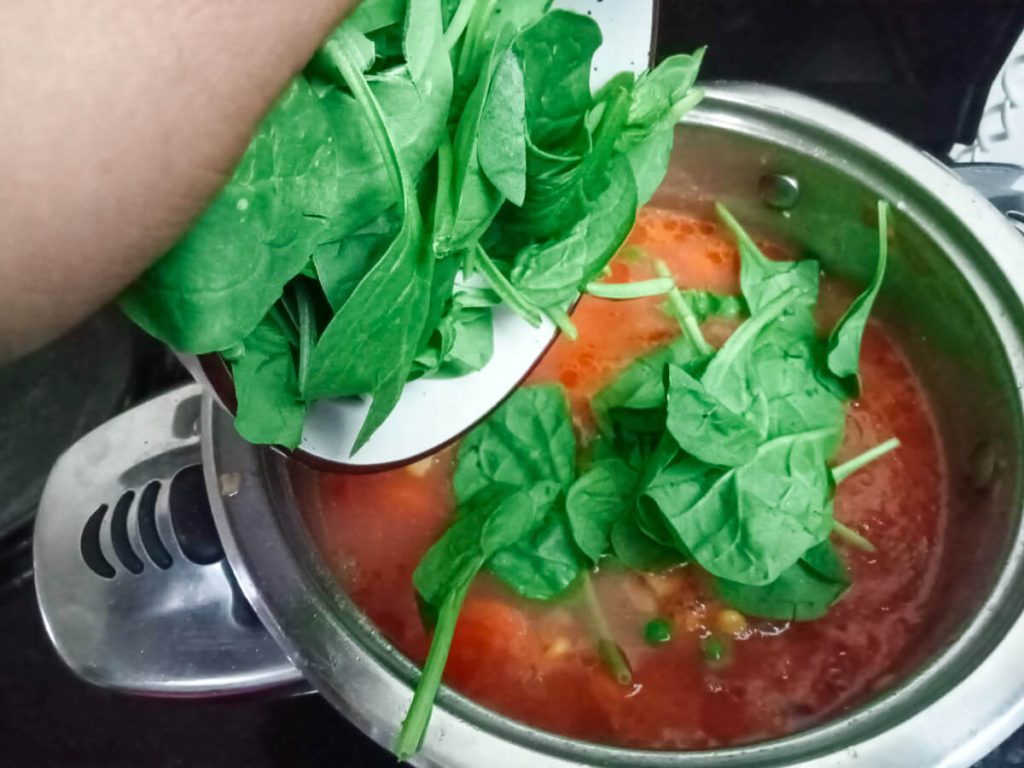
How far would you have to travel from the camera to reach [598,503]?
782 mm

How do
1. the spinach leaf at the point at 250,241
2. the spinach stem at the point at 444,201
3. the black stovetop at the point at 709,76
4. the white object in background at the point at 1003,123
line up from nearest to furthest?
the spinach leaf at the point at 250,241 < the spinach stem at the point at 444,201 < the black stovetop at the point at 709,76 < the white object in background at the point at 1003,123

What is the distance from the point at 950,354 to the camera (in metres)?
0.85

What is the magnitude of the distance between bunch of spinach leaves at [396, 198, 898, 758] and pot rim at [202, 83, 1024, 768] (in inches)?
2.2

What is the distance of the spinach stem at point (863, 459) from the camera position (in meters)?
0.83

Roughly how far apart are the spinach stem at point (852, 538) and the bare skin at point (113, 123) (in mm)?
657

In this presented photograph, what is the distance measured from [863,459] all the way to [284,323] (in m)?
0.53

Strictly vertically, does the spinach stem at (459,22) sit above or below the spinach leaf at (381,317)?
above

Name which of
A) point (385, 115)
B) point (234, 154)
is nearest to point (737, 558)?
point (385, 115)

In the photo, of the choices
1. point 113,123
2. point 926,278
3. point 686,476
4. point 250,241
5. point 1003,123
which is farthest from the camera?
point 1003,123

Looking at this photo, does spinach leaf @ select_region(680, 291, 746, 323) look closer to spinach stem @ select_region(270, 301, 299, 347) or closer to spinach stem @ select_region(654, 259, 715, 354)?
spinach stem @ select_region(654, 259, 715, 354)

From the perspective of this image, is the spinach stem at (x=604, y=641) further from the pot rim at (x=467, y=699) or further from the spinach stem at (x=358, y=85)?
the spinach stem at (x=358, y=85)

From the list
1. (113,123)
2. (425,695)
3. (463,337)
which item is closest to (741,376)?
(463,337)

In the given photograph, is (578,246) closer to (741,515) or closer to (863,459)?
(741,515)

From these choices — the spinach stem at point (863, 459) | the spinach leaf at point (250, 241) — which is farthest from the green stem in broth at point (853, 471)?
the spinach leaf at point (250, 241)
